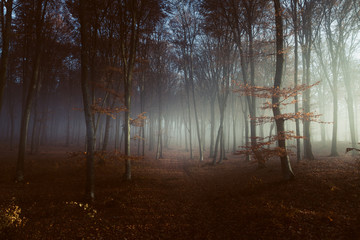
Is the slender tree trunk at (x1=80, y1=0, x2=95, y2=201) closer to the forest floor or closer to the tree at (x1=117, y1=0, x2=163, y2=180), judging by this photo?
the forest floor

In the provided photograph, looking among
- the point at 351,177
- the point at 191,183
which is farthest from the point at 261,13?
the point at 191,183

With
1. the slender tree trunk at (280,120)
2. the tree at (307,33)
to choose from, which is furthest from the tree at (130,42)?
the tree at (307,33)

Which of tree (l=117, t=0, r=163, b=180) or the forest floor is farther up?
tree (l=117, t=0, r=163, b=180)

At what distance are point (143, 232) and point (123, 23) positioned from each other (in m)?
10.7

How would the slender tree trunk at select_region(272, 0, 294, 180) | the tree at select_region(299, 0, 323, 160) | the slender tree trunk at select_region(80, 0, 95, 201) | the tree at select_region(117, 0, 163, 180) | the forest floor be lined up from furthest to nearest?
the tree at select_region(299, 0, 323, 160), the tree at select_region(117, 0, 163, 180), the slender tree trunk at select_region(272, 0, 294, 180), the slender tree trunk at select_region(80, 0, 95, 201), the forest floor

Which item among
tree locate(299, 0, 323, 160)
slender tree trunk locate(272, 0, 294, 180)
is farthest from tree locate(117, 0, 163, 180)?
tree locate(299, 0, 323, 160)

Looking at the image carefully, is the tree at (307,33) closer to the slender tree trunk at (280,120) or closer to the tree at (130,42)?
the slender tree trunk at (280,120)

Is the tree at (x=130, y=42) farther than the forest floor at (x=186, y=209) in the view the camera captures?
Yes

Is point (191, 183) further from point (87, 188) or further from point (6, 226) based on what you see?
point (6, 226)

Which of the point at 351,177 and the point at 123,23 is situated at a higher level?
the point at 123,23

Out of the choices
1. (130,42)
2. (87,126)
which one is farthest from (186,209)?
(130,42)

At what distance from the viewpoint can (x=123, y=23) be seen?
10711mm

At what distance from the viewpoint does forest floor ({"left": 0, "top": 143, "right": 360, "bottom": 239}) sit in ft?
16.4

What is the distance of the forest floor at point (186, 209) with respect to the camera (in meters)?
5.00
